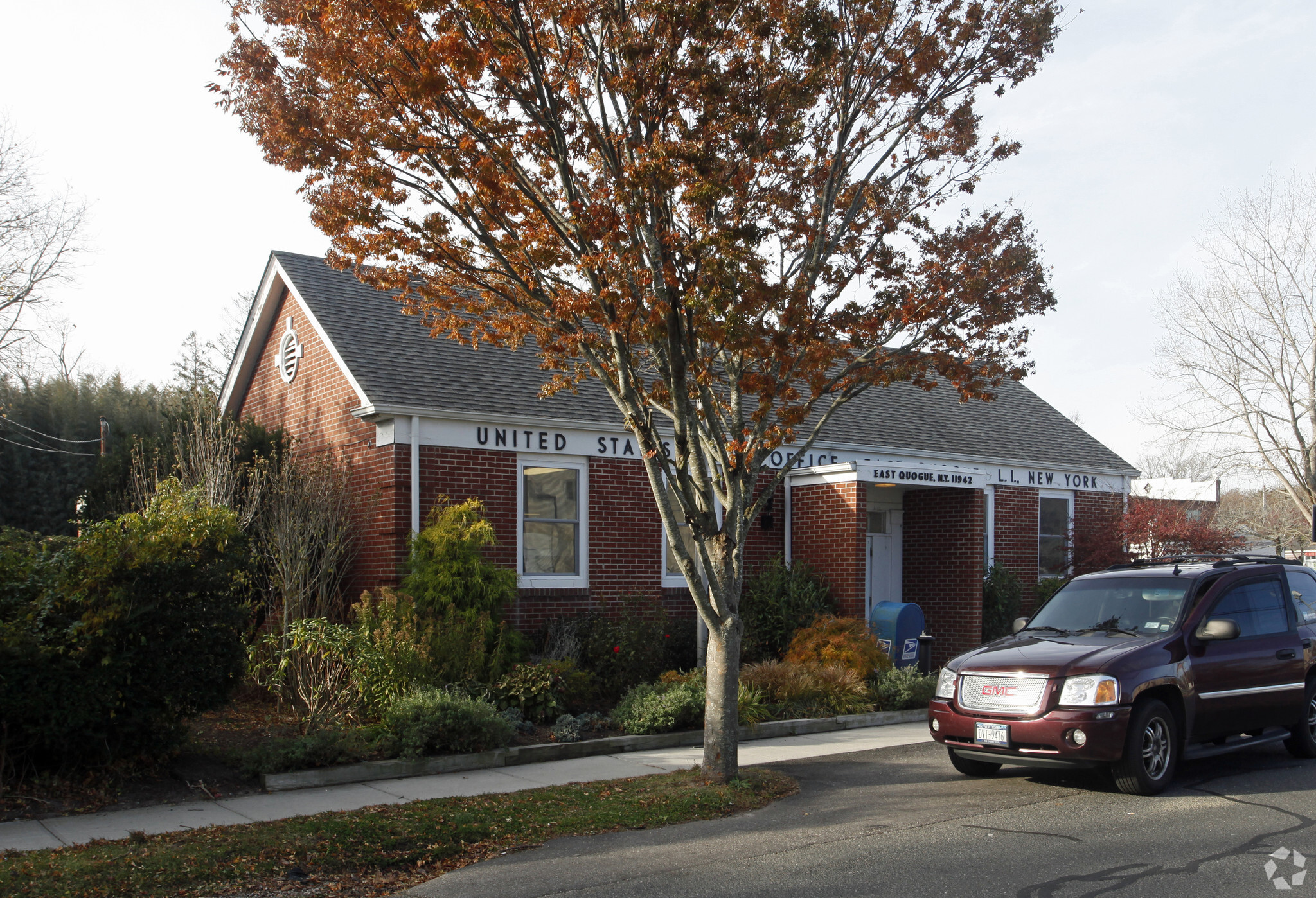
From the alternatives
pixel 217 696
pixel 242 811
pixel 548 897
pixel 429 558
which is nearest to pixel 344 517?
pixel 429 558

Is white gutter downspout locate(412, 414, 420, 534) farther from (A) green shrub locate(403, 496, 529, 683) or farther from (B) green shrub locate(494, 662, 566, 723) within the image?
(B) green shrub locate(494, 662, 566, 723)

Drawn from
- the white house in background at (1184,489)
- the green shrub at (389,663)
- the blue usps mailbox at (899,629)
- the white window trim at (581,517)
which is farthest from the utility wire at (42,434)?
the white house in background at (1184,489)

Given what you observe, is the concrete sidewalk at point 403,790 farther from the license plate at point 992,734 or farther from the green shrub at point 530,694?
the license plate at point 992,734

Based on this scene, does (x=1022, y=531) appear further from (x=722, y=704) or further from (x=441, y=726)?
(x=441, y=726)

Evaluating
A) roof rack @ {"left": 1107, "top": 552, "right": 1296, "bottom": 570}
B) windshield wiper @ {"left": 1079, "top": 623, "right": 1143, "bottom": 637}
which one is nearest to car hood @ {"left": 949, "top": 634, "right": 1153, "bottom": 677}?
windshield wiper @ {"left": 1079, "top": 623, "right": 1143, "bottom": 637}

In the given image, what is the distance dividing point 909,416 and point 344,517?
1152 centimetres

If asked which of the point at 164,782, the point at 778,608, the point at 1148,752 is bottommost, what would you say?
the point at 164,782

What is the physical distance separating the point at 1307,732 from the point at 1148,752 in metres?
2.60

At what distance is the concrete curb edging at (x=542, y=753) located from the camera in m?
8.97

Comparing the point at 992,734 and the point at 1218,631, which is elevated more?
the point at 1218,631

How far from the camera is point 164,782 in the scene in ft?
28.6

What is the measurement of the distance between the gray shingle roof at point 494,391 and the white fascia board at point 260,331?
191 mm

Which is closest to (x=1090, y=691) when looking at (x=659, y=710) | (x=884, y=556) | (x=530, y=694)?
(x=659, y=710)

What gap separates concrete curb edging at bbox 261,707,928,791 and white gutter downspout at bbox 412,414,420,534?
3840 millimetres
